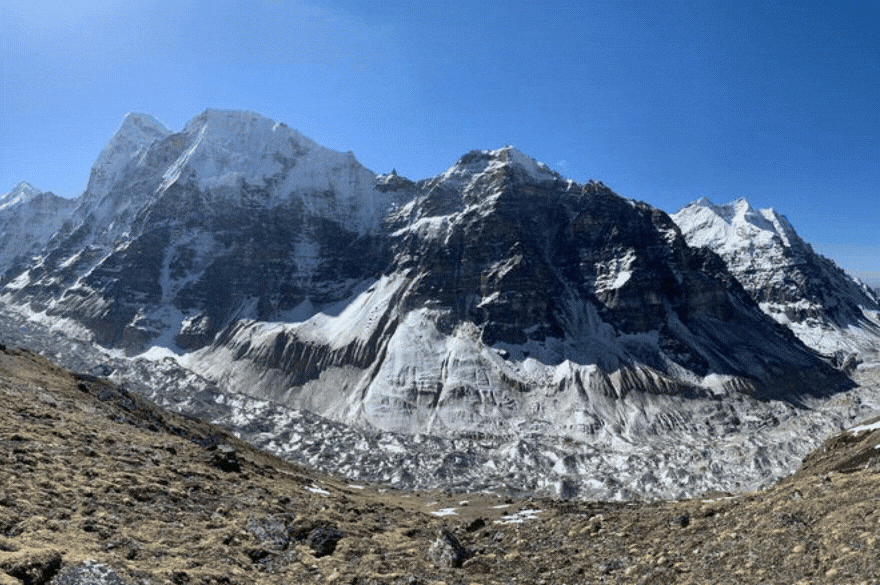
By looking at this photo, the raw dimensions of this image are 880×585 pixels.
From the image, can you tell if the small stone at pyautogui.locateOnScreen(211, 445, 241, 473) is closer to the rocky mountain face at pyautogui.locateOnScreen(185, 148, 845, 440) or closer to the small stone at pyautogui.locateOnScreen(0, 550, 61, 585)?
the small stone at pyautogui.locateOnScreen(0, 550, 61, 585)

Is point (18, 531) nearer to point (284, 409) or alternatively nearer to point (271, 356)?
point (284, 409)

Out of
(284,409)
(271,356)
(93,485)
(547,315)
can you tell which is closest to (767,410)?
(547,315)

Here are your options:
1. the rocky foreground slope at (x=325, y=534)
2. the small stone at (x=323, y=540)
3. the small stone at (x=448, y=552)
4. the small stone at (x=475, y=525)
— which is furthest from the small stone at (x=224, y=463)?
the small stone at (x=448, y=552)

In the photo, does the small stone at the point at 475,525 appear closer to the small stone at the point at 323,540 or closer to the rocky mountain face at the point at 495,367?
the small stone at the point at 323,540

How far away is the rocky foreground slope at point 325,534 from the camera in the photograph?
15047mm

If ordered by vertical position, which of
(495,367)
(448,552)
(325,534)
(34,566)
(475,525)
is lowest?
(34,566)

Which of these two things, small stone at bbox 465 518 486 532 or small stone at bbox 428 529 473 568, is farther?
small stone at bbox 465 518 486 532

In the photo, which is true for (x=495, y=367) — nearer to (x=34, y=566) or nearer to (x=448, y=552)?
(x=448, y=552)

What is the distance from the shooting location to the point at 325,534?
2066cm

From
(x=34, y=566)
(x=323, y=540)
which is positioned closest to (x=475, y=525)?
(x=323, y=540)

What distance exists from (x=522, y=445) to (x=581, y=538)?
378 ft

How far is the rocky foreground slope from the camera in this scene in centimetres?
1505

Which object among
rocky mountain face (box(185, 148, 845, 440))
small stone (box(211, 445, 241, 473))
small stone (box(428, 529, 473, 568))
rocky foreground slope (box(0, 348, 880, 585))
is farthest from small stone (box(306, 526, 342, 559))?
rocky mountain face (box(185, 148, 845, 440))

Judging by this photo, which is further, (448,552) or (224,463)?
(224,463)
